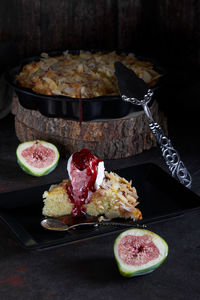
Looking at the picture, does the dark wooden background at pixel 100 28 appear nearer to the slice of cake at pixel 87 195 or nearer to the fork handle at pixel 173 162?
the fork handle at pixel 173 162

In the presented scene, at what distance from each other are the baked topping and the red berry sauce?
1.37ft

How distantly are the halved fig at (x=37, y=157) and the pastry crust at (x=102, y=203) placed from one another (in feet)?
1.03

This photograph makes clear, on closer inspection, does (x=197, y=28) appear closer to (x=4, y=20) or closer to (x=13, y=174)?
(x=4, y=20)

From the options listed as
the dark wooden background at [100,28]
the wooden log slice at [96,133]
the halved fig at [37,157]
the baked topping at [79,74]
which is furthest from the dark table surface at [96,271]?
the dark wooden background at [100,28]

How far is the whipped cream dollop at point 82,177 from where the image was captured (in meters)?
1.69

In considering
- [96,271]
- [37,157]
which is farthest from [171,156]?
[96,271]

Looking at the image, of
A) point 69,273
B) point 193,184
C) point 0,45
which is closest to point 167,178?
point 193,184

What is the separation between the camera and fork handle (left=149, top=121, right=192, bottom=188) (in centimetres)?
194

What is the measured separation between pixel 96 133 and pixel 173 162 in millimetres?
339

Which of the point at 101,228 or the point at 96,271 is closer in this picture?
the point at 96,271

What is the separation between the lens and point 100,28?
2.80 m

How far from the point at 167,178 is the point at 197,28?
1.00 metres

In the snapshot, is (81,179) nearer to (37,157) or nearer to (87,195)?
(87,195)

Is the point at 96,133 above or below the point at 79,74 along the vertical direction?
below
